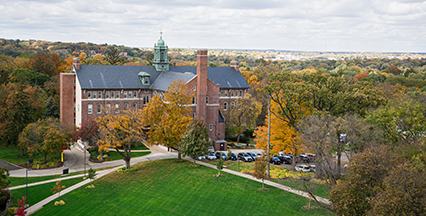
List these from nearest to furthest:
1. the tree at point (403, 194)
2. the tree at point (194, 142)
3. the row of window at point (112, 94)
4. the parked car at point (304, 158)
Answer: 1. the tree at point (403, 194)
2. the tree at point (194, 142)
3. the parked car at point (304, 158)
4. the row of window at point (112, 94)

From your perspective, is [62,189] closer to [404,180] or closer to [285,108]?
[285,108]

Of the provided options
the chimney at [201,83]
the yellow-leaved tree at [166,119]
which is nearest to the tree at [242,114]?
the chimney at [201,83]

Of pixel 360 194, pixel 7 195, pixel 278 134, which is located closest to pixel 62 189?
pixel 7 195

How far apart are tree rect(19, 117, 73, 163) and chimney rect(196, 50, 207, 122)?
68.9 feet

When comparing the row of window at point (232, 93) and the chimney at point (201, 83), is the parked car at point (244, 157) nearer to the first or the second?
the chimney at point (201, 83)

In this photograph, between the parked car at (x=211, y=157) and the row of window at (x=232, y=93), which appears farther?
the row of window at (x=232, y=93)

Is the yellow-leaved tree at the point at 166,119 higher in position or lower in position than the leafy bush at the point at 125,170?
higher

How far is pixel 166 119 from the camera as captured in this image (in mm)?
50969

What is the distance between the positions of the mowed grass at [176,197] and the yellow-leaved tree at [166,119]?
6.60 metres

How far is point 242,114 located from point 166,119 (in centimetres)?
2023

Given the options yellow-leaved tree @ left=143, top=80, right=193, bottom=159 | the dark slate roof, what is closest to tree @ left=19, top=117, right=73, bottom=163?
yellow-leaved tree @ left=143, top=80, right=193, bottom=159

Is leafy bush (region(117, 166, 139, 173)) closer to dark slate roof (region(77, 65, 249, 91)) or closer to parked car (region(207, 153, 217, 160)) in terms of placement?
parked car (region(207, 153, 217, 160))

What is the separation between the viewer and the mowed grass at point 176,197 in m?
33.9

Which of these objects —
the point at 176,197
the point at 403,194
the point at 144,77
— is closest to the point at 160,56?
the point at 144,77
